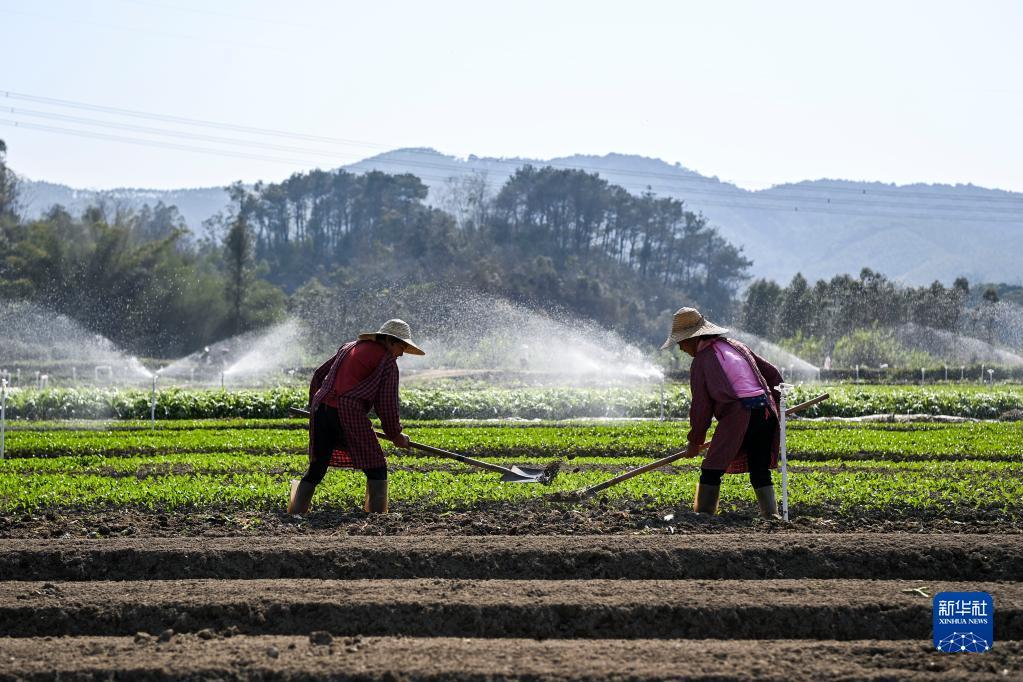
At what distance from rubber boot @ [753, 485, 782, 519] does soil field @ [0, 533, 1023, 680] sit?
120 centimetres

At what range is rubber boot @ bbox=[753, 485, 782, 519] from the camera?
919 centimetres

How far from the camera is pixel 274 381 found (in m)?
38.3

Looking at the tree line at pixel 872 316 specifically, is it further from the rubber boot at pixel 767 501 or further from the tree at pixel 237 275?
the rubber boot at pixel 767 501

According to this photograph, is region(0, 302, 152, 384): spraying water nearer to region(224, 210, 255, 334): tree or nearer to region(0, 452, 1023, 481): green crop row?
region(224, 210, 255, 334): tree

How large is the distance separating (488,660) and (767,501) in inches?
169

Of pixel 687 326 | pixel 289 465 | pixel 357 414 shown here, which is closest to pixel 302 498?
pixel 357 414

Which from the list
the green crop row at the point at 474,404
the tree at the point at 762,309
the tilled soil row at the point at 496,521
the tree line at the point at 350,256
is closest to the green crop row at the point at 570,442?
the green crop row at the point at 474,404

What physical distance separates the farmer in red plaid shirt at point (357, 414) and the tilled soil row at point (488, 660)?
11.2 feet

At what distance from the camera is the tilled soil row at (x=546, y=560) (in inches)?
289

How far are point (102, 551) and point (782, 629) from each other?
444cm

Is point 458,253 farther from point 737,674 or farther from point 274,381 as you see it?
point 737,674

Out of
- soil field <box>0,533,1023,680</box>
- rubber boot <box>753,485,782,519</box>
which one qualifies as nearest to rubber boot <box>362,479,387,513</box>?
soil field <box>0,533,1023,680</box>

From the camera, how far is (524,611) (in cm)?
634

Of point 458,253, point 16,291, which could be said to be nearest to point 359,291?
point 458,253
